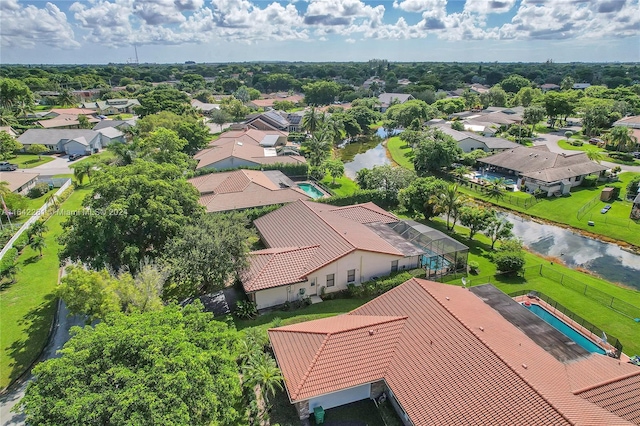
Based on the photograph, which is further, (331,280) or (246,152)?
(246,152)

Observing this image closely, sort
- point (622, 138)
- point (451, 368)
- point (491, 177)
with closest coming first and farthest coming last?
1. point (451, 368)
2. point (491, 177)
3. point (622, 138)

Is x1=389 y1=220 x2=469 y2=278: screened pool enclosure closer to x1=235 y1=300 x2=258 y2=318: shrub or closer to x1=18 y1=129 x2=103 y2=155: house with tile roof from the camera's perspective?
x1=235 y1=300 x2=258 y2=318: shrub

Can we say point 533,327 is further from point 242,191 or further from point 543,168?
point 543,168

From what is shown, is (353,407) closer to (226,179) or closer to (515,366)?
(515,366)

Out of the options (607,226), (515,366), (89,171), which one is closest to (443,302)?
(515,366)

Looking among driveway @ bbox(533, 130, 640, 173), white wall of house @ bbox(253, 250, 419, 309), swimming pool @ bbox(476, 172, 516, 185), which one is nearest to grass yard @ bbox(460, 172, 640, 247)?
swimming pool @ bbox(476, 172, 516, 185)

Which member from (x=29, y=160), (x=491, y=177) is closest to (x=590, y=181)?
(x=491, y=177)
